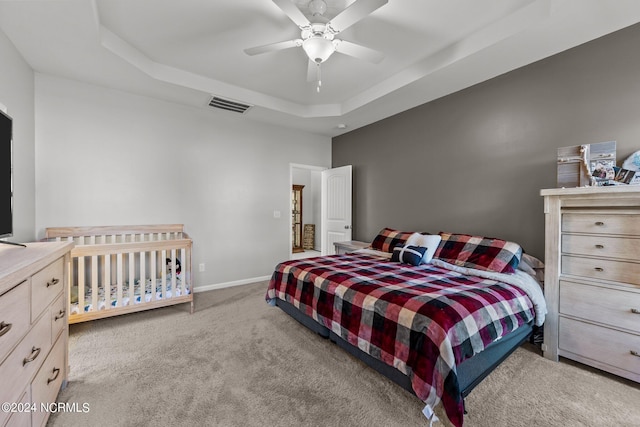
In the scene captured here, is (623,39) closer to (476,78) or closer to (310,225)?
(476,78)

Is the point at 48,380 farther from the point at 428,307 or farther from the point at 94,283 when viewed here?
the point at 428,307

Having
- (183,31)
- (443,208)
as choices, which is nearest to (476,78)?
(443,208)

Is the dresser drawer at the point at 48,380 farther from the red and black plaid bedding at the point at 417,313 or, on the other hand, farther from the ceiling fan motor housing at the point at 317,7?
the ceiling fan motor housing at the point at 317,7

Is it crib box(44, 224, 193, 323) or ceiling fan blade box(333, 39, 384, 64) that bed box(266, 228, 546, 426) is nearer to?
crib box(44, 224, 193, 323)

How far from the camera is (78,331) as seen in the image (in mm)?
2607

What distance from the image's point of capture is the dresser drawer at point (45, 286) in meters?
1.22

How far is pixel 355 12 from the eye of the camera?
5.87ft

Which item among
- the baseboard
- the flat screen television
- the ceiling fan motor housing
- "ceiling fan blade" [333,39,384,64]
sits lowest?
the baseboard

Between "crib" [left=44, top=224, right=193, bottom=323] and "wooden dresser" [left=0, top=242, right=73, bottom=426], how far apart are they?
1.00 metres

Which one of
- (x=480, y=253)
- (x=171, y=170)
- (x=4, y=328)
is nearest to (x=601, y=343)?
(x=480, y=253)

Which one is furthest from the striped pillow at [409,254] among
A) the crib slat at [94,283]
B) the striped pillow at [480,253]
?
the crib slat at [94,283]

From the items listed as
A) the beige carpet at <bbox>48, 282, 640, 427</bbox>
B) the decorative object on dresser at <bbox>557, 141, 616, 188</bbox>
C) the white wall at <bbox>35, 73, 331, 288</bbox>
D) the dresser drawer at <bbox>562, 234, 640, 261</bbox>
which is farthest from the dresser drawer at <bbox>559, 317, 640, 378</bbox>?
the white wall at <bbox>35, 73, 331, 288</bbox>

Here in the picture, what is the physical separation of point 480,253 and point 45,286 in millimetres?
3124

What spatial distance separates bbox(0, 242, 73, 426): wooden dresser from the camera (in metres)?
0.96
